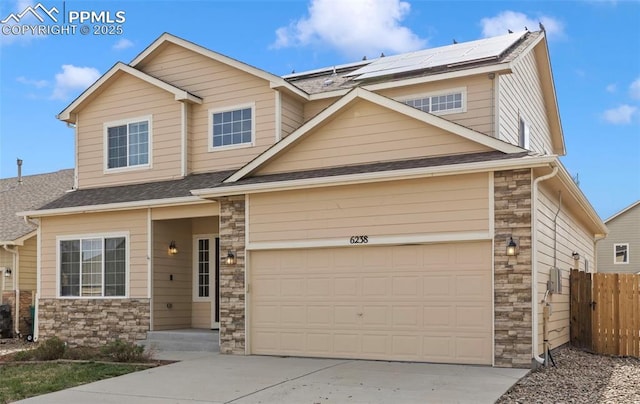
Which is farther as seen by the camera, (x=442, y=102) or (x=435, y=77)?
(x=442, y=102)

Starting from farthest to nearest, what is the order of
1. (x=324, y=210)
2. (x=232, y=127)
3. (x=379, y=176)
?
(x=232, y=127), (x=324, y=210), (x=379, y=176)

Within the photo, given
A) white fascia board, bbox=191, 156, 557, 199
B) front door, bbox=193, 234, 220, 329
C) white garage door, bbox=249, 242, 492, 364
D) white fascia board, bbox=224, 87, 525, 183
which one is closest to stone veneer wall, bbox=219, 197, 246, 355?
white garage door, bbox=249, 242, 492, 364

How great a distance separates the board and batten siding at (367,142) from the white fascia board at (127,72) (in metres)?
4.14

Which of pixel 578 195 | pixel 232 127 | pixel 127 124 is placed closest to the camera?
pixel 578 195

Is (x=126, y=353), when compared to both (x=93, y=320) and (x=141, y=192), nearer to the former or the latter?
(x=93, y=320)

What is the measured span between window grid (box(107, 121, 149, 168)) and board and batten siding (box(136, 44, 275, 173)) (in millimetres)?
1090

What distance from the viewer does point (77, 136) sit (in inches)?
687

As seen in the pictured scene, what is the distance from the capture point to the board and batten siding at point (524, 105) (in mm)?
13988

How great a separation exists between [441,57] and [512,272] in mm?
6903

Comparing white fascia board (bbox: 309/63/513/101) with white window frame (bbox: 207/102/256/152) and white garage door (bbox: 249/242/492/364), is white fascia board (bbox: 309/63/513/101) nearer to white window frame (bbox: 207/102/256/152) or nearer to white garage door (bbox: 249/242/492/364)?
white window frame (bbox: 207/102/256/152)

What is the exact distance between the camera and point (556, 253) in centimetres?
1277

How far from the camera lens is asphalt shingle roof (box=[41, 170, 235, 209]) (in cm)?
1484

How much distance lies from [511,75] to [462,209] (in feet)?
17.2

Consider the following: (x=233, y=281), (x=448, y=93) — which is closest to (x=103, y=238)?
(x=233, y=281)
